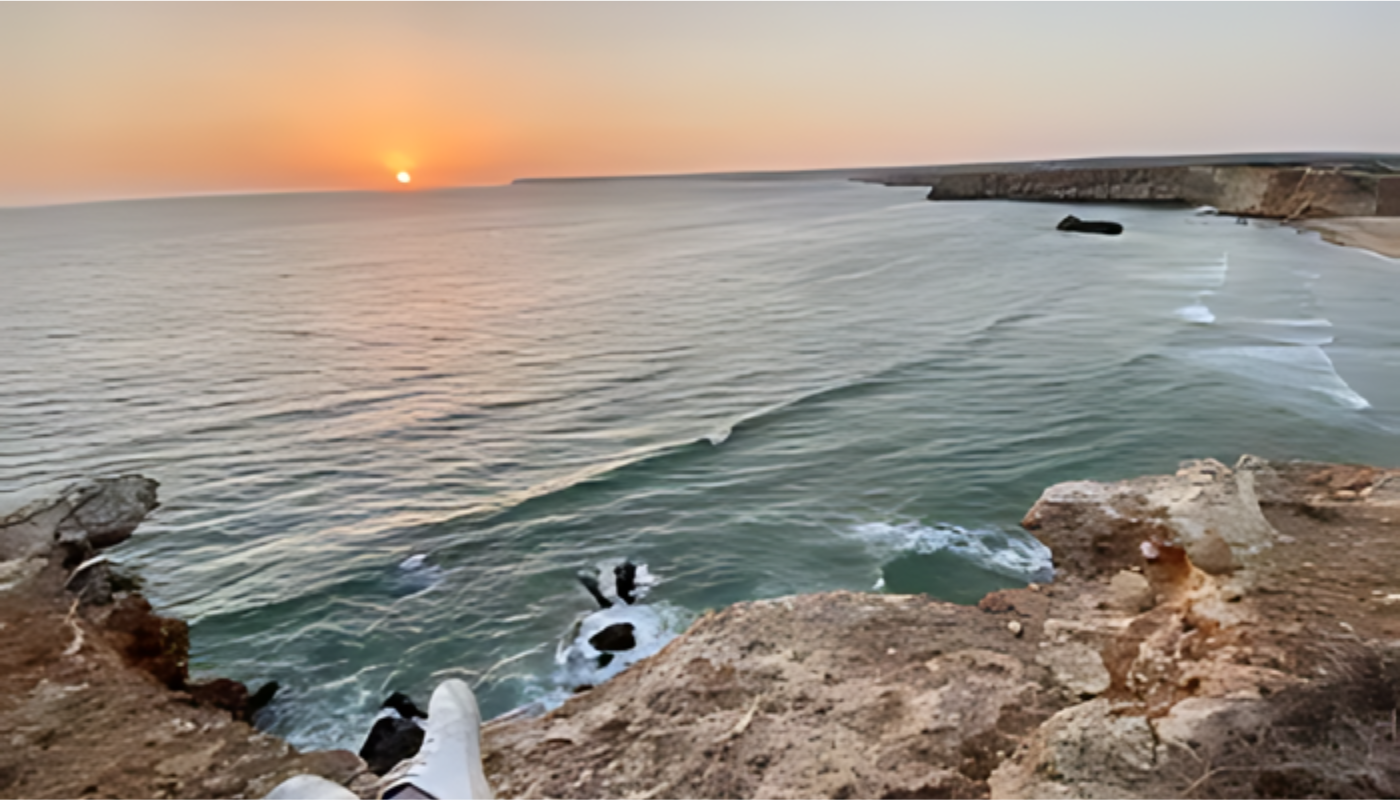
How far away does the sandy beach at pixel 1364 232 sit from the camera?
4203cm

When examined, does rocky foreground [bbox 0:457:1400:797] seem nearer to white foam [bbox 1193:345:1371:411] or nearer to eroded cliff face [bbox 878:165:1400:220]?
white foam [bbox 1193:345:1371:411]

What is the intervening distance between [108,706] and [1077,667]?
9.24 metres

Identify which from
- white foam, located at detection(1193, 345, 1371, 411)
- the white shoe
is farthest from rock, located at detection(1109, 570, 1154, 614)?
white foam, located at detection(1193, 345, 1371, 411)

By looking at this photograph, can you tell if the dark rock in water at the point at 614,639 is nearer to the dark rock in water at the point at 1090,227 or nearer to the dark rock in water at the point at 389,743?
the dark rock in water at the point at 389,743

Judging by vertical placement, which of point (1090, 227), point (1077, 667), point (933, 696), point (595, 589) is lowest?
point (595, 589)

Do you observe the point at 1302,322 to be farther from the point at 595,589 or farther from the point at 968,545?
the point at 595,589

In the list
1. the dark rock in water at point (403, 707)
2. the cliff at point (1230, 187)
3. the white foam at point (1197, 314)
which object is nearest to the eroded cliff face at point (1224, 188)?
the cliff at point (1230, 187)

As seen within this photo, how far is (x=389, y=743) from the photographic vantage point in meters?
7.65

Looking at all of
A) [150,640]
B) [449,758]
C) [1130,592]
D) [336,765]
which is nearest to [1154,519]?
[1130,592]

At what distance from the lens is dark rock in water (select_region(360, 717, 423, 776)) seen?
7.46 m

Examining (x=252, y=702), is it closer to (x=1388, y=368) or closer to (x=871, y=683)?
(x=871, y=683)

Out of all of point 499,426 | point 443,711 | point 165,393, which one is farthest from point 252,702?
point 165,393

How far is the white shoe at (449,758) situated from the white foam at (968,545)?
269 inches

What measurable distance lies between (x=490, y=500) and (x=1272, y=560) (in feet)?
40.2
